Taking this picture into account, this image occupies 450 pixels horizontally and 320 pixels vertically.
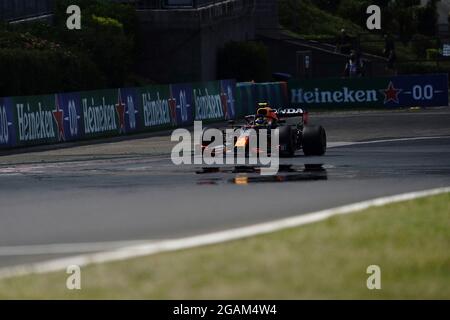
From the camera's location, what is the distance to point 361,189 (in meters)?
20.4

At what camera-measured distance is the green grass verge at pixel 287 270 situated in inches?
453

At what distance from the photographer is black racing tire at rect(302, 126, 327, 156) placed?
1139 inches

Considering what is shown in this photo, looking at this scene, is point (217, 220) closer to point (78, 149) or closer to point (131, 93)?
point (78, 149)

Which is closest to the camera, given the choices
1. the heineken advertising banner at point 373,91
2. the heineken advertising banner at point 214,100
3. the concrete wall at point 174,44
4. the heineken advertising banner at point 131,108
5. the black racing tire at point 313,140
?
the black racing tire at point 313,140

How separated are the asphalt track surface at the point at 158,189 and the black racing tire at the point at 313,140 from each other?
0.58 m

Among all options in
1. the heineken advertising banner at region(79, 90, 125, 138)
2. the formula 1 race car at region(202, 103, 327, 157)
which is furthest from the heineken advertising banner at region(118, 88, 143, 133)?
the formula 1 race car at region(202, 103, 327, 157)

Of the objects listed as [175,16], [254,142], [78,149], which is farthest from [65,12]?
[254,142]

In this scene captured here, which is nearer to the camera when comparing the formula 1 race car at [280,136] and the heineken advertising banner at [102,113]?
the formula 1 race car at [280,136]

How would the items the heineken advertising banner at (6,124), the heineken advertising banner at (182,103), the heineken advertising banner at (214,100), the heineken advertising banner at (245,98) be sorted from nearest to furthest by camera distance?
1. the heineken advertising banner at (6,124)
2. the heineken advertising banner at (182,103)
3. the heineken advertising banner at (214,100)
4. the heineken advertising banner at (245,98)

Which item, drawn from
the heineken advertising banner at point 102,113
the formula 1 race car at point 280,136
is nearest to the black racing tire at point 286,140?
the formula 1 race car at point 280,136

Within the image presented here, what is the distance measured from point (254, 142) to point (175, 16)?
25.6 metres

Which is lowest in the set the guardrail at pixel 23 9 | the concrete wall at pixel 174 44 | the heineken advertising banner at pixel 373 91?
the heineken advertising banner at pixel 373 91

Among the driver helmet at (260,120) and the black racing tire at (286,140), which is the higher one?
the driver helmet at (260,120)

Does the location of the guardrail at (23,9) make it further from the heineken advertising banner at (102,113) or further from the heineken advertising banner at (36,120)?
the heineken advertising banner at (36,120)
